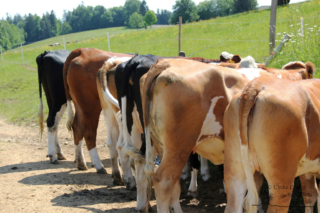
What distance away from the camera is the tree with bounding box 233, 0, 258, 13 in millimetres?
47594

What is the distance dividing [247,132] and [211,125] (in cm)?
81

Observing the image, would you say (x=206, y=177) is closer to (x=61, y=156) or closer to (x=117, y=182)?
(x=117, y=182)

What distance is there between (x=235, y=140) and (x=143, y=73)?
185 centimetres

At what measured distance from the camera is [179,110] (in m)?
A: 3.44

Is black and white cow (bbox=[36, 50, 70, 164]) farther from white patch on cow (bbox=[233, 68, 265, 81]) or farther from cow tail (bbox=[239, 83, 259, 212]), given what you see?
cow tail (bbox=[239, 83, 259, 212])

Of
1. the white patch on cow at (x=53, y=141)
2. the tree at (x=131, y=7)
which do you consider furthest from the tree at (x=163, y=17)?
the white patch on cow at (x=53, y=141)

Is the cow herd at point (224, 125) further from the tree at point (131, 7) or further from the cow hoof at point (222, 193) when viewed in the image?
the tree at point (131, 7)

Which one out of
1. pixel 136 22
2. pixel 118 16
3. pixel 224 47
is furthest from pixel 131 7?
pixel 224 47

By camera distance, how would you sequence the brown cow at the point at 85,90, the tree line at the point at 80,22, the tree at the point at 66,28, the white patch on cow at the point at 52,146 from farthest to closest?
the tree at the point at 66,28, the tree line at the point at 80,22, the white patch on cow at the point at 52,146, the brown cow at the point at 85,90

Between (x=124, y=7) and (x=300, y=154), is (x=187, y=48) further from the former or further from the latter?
(x=124, y=7)

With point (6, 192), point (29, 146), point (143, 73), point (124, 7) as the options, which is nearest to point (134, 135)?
point (143, 73)

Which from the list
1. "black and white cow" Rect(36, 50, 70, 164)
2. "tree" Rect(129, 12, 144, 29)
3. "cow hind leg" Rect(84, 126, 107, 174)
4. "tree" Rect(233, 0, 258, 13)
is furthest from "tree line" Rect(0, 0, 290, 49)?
"cow hind leg" Rect(84, 126, 107, 174)

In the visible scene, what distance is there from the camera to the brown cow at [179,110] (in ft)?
11.3

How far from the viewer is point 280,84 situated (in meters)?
3.06
